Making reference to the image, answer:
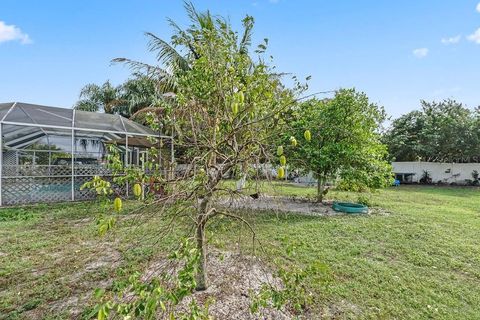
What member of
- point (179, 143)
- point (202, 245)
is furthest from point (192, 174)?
point (202, 245)

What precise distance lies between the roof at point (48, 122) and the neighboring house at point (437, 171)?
51.9ft

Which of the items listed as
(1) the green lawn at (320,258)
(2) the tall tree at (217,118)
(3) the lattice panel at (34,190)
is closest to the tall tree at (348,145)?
(1) the green lawn at (320,258)

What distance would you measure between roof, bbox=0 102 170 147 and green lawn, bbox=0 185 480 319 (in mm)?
3185

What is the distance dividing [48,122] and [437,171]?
20.7 m

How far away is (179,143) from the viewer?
2.58 meters

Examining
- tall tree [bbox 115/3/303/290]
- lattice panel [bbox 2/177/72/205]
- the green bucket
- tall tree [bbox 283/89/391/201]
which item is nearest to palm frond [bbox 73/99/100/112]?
lattice panel [bbox 2/177/72/205]

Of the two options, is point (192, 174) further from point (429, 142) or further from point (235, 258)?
point (429, 142)

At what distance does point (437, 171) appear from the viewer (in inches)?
716

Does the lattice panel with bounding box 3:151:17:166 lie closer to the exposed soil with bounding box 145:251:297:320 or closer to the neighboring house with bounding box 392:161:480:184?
the exposed soil with bounding box 145:251:297:320

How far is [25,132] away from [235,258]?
454 inches

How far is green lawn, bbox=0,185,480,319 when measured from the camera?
2.90m

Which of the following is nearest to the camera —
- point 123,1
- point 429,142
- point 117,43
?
point 123,1

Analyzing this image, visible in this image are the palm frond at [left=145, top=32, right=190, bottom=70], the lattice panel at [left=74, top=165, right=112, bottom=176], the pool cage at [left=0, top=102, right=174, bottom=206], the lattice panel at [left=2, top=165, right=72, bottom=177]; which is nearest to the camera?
the pool cage at [left=0, top=102, right=174, bottom=206]

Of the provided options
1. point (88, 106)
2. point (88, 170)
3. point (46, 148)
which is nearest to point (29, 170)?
point (88, 170)
